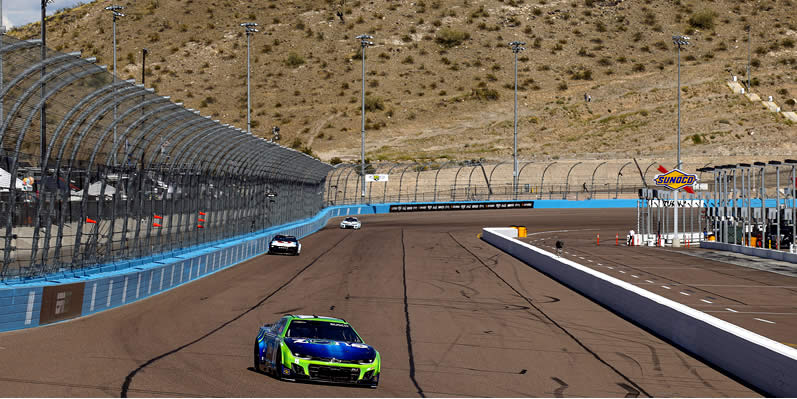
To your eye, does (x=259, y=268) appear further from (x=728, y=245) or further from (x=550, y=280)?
(x=728, y=245)

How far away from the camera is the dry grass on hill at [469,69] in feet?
348

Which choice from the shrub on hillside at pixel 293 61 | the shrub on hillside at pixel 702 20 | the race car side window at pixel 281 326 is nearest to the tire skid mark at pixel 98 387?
the race car side window at pixel 281 326

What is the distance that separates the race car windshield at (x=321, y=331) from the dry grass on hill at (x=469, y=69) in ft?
290

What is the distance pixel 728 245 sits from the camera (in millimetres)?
45406

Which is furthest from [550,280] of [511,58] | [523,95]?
[511,58]

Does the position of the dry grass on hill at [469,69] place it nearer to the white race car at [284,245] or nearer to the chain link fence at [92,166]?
the white race car at [284,245]

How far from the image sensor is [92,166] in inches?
788

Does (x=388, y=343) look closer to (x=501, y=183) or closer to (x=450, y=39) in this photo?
(x=501, y=183)

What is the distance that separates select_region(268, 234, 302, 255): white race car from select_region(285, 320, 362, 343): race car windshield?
25.1m

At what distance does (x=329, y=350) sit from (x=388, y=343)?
410cm

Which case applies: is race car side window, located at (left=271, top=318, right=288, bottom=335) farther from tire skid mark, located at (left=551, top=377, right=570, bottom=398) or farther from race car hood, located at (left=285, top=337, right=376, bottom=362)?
tire skid mark, located at (left=551, top=377, right=570, bottom=398)

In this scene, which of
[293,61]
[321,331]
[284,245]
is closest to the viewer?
[321,331]

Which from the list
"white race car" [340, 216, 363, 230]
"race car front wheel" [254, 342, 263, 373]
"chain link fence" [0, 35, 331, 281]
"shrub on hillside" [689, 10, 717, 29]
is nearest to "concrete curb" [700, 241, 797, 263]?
"white race car" [340, 216, 363, 230]

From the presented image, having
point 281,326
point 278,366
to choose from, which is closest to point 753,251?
point 281,326
